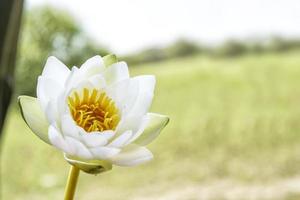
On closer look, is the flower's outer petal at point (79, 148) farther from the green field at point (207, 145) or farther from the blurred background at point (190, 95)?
the green field at point (207, 145)

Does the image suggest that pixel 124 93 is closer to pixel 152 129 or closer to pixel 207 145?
pixel 152 129

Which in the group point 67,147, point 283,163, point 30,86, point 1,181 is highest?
point 30,86

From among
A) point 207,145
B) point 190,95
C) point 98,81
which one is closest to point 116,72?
point 98,81

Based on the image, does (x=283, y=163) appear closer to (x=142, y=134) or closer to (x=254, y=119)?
(x=254, y=119)

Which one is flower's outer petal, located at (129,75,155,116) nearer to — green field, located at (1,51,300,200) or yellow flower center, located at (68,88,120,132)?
yellow flower center, located at (68,88,120,132)

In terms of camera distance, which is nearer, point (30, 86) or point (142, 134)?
point (142, 134)

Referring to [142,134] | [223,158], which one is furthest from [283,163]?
[142,134]
